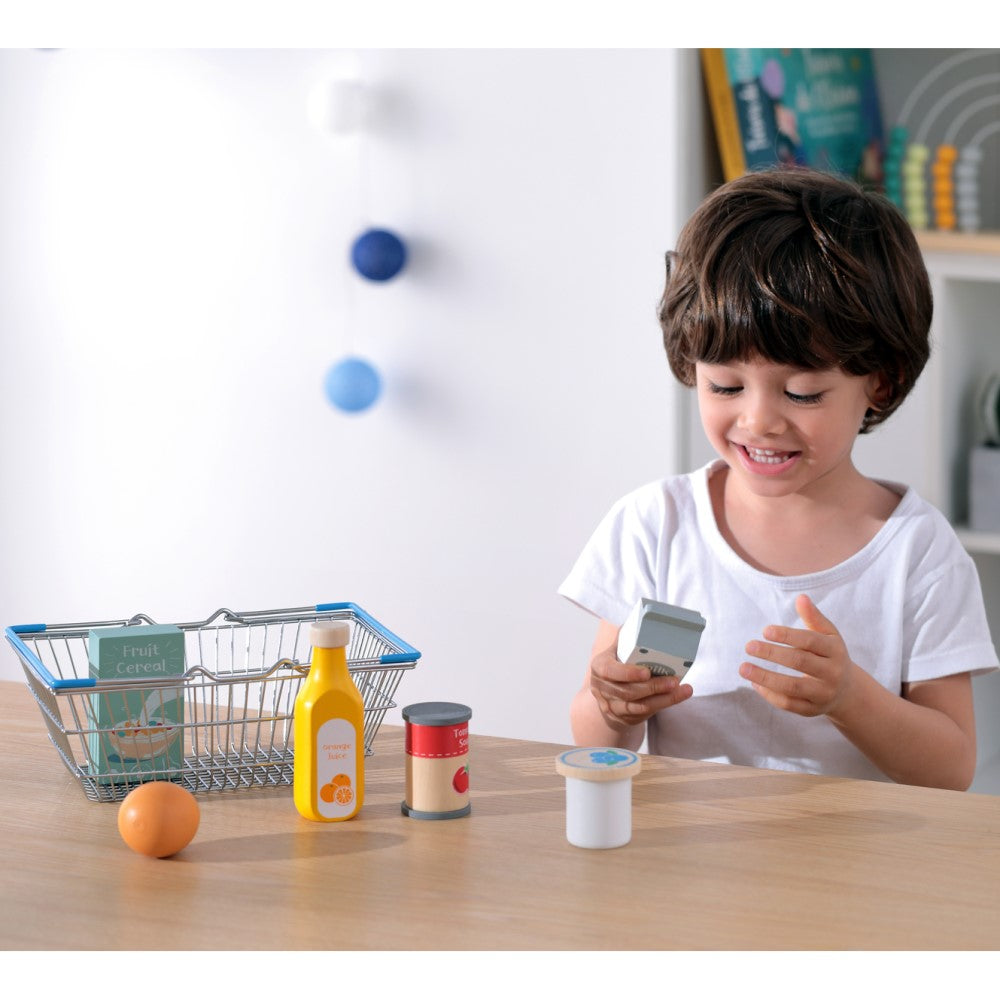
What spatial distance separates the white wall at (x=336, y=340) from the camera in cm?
211

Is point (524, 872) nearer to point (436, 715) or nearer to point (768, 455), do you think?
point (436, 715)

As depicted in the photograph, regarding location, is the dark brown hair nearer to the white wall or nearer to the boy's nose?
the boy's nose

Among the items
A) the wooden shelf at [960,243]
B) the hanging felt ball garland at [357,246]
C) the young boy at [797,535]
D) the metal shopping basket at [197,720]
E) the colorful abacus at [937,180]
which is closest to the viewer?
the metal shopping basket at [197,720]

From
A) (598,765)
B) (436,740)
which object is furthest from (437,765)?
(598,765)

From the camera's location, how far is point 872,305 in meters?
1.31

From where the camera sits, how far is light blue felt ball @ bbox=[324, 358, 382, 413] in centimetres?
226

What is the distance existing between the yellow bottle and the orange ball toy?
95 mm

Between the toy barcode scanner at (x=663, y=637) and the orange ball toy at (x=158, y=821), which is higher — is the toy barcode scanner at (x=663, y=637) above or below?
above

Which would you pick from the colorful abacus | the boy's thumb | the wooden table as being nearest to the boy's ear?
the boy's thumb

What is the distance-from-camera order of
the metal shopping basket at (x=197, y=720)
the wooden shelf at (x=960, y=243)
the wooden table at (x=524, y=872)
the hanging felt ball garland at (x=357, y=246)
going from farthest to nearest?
the hanging felt ball garland at (x=357, y=246) → the wooden shelf at (x=960, y=243) → the metal shopping basket at (x=197, y=720) → the wooden table at (x=524, y=872)

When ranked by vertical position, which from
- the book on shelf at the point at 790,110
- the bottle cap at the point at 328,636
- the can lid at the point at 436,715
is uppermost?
the book on shelf at the point at 790,110

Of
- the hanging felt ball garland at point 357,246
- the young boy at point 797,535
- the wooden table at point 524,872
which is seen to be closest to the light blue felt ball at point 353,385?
the hanging felt ball garland at point 357,246

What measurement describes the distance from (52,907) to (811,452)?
30.4 inches

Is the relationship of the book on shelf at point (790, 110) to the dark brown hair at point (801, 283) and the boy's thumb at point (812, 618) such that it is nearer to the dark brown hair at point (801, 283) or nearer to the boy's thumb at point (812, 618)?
the dark brown hair at point (801, 283)
